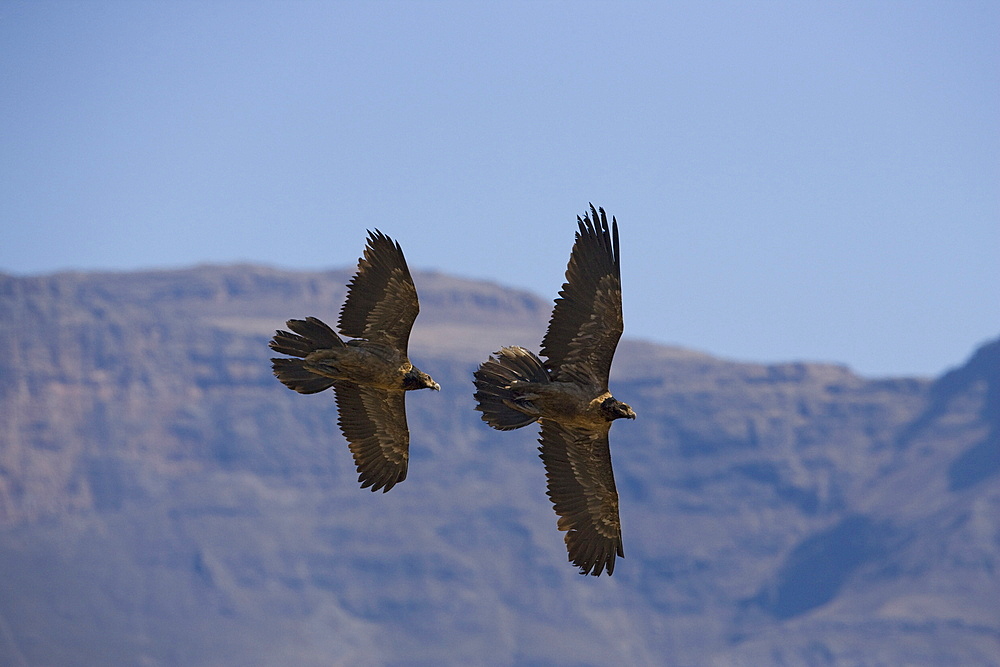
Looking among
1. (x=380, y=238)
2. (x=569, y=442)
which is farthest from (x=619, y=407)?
(x=380, y=238)

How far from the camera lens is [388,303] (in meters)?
39.7

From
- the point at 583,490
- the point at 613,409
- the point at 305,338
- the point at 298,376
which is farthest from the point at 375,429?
the point at 613,409

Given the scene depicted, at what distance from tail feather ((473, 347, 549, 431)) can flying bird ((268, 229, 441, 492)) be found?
1.82 m

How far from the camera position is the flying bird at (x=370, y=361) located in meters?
38.8

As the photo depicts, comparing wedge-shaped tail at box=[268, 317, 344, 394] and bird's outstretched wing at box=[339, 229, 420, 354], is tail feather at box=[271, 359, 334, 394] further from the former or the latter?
bird's outstretched wing at box=[339, 229, 420, 354]

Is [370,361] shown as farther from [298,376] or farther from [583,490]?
[583,490]

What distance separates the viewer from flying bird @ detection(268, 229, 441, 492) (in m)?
38.8

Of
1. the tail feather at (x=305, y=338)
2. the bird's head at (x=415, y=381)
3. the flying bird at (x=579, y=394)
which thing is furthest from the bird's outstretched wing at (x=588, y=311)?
the tail feather at (x=305, y=338)

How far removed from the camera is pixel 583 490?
1576 inches

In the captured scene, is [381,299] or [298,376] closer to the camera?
[298,376]

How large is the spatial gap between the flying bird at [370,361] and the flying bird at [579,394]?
8.03ft

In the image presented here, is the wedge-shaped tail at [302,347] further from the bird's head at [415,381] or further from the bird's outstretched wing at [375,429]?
the bird's head at [415,381]

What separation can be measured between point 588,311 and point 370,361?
538 cm

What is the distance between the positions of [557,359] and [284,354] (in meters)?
6.48
